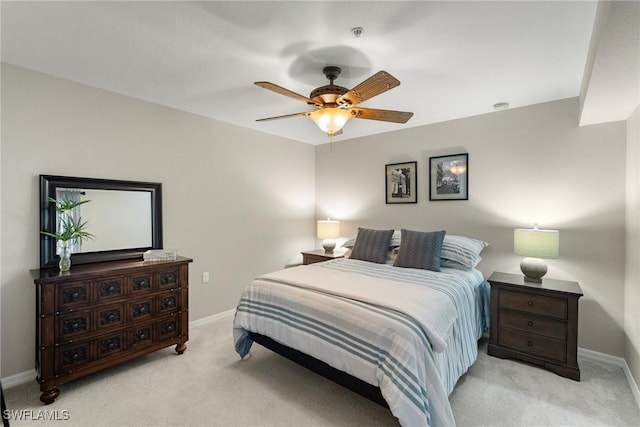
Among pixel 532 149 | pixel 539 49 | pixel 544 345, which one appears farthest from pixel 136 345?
pixel 532 149

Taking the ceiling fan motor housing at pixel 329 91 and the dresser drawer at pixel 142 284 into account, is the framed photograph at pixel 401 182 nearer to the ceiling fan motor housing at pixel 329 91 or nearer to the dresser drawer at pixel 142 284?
the ceiling fan motor housing at pixel 329 91

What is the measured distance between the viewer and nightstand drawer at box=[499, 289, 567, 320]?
2.38m

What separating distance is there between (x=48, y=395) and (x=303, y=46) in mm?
2988

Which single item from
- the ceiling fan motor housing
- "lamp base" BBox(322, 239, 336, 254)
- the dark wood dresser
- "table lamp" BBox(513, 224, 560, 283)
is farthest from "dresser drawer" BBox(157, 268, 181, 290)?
"table lamp" BBox(513, 224, 560, 283)

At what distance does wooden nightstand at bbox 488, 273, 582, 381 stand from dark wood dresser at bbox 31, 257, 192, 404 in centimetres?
294

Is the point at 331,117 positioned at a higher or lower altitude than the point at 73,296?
higher

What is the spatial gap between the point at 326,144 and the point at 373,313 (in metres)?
3.52

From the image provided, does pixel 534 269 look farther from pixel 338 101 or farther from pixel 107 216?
pixel 107 216

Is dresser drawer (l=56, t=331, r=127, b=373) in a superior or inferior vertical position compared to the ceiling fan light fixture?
inferior

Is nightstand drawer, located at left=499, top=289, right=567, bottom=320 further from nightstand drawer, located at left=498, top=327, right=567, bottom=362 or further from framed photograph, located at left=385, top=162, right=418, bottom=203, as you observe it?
framed photograph, located at left=385, top=162, right=418, bottom=203

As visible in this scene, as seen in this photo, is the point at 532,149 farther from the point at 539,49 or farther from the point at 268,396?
the point at 268,396

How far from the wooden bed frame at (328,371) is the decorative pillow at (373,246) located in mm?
1413

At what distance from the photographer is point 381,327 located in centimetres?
172

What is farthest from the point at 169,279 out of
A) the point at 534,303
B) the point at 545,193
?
the point at 545,193
